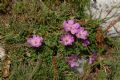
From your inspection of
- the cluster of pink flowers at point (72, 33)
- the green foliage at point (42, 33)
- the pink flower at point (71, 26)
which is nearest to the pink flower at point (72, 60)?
the green foliage at point (42, 33)

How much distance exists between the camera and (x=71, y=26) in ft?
13.1

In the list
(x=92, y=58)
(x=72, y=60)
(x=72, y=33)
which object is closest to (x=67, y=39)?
(x=72, y=33)

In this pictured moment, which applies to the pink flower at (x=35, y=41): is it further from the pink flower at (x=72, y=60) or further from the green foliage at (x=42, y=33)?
the pink flower at (x=72, y=60)

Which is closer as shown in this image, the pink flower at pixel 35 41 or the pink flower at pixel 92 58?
the pink flower at pixel 35 41

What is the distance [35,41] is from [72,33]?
15.3 inches

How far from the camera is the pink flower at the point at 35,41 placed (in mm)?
3900

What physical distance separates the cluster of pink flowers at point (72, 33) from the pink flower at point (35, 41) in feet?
0.72

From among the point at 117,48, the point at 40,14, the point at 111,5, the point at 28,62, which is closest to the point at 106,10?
the point at 111,5

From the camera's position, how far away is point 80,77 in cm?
389

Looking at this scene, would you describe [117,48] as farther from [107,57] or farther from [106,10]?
[106,10]

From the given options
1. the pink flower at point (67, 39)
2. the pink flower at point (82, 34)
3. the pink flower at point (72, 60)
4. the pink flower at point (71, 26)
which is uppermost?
the pink flower at point (71, 26)

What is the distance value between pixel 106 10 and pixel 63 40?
0.70 m

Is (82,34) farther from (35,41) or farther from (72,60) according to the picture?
(35,41)

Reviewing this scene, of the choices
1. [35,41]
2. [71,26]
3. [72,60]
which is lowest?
[72,60]
